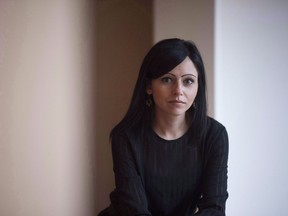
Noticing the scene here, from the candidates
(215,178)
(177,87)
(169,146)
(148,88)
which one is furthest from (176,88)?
(215,178)

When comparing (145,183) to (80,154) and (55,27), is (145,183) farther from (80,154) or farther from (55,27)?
(55,27)

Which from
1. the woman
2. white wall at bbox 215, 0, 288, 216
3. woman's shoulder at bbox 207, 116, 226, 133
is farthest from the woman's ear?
white wall at bbox 215, 0, 288, 216

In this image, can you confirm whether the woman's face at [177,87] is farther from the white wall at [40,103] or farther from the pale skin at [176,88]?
the white wall at [40,103]

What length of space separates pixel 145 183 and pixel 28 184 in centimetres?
54

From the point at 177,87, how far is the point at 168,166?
303mm

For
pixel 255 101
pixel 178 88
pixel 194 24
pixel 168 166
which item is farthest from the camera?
pixel 255 101

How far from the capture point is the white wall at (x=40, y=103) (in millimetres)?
1187

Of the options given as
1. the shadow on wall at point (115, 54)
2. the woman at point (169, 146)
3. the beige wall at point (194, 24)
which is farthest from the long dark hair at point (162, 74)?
the shadow on wall at point (115, 54)

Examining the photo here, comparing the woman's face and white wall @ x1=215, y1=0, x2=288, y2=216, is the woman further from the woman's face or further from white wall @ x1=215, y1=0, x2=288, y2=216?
white wall @ x1=215, y1=0, x2=288, y2=216

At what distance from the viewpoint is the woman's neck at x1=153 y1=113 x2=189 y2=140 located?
3.52 ft

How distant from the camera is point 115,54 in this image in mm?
1367

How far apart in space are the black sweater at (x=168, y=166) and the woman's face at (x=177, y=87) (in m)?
0.15

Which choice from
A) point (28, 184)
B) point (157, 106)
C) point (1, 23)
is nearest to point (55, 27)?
point (1, 23)

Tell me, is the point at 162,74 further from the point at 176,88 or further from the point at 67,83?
the point at 67,83
